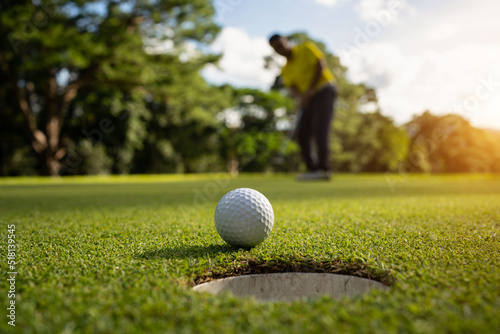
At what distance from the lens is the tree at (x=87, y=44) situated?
40.6 feet

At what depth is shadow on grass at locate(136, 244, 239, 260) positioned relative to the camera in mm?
1412

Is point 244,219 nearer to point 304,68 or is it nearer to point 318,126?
point 318,126

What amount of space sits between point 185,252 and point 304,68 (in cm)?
621

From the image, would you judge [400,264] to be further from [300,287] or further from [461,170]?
[461,170]

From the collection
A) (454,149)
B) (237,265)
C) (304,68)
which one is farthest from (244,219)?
(454,149)

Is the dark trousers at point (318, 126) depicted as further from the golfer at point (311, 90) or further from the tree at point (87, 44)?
the tree at point (87, 44)

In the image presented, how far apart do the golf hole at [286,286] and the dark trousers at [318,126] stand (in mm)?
5902

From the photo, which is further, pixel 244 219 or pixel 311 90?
pixel 311 90

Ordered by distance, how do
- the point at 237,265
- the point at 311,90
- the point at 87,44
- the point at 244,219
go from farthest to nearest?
1. the point at 87,44
2. the point at 311,90
3. the point at 244,219
4. the point at 237,265

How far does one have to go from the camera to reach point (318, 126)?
23.2 ft

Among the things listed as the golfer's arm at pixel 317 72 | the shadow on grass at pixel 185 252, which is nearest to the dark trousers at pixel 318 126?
the golfer's arm at pixel 317 72

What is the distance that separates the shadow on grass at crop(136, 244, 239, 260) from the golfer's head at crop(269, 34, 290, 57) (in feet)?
19.2

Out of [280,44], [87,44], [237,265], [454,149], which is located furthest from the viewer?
[454,149]

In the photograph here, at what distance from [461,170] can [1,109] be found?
144 feet
